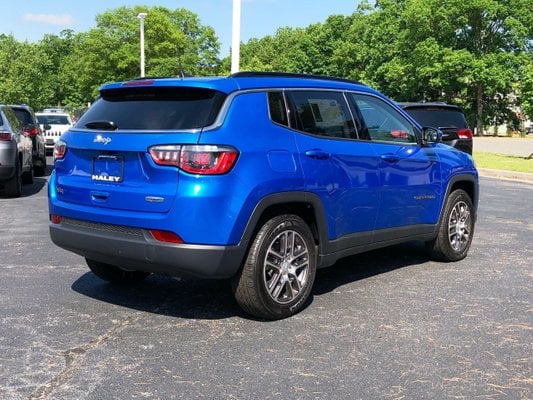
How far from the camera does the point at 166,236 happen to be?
165 inches

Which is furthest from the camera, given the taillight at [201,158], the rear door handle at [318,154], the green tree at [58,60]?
the green tree at [58,60]

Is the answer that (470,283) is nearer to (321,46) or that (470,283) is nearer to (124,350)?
(124,350)

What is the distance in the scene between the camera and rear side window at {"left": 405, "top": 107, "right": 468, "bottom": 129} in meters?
12.6

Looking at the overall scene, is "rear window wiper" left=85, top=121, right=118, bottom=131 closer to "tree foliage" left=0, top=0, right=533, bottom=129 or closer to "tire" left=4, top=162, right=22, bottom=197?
"tire" left=4, top=162, right=22, bottom=197

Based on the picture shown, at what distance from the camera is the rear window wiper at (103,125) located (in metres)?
4.58

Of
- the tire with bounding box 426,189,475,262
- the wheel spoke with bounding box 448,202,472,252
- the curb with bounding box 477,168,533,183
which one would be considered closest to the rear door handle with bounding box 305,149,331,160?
the tire with bounding box 426,189,475,262

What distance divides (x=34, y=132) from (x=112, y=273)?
977 cm

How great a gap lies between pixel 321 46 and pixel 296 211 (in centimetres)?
7072

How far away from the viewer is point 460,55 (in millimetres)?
45062

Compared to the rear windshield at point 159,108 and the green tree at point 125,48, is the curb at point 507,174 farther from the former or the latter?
→ the green tree at point 125,48

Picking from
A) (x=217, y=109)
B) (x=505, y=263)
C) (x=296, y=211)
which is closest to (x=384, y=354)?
(x=296, y=211)

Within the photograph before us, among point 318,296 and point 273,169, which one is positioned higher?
point 273,169

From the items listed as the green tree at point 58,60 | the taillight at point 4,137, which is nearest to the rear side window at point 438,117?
the taillight at point 4,137

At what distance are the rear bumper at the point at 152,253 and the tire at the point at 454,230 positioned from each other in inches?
116
